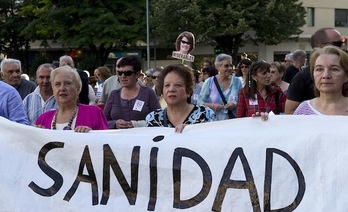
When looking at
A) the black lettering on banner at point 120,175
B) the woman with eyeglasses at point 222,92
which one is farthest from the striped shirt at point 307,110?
the woman with eyeglasses at point 222,92

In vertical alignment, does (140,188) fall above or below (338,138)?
below

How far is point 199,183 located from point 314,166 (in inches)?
29.3

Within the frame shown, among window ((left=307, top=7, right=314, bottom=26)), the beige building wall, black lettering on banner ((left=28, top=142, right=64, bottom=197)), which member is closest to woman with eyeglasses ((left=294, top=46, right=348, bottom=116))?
black lettering on banner ((left=28, top=142, right=64, bottom=197))

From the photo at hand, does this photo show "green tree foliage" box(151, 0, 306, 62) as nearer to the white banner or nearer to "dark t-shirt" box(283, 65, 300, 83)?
"dark t-shirt" box(283, 65, 300, 83)

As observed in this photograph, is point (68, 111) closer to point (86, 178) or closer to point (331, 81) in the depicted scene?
point (86, 178)

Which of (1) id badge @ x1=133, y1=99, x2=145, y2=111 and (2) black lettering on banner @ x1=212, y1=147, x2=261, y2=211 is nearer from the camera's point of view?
(2) black lettering on banner @ x1=212, y1=147, x2=261, y2=211

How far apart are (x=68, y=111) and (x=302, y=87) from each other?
1890 millimetres

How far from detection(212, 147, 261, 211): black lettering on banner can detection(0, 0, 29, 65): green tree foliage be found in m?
41.9

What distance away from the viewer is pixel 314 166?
3.82 m

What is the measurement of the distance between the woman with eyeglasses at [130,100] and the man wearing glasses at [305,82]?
1455 millimetres

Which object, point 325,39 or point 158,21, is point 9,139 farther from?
point 158,21

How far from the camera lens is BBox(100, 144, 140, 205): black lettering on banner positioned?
4117mm

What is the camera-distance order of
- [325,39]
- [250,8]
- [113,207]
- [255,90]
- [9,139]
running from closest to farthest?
[113,207] → [9,139] → [325,39] → [255,90] → [250,8]

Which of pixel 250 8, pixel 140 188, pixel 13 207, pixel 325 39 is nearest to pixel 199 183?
pixel 140 188
